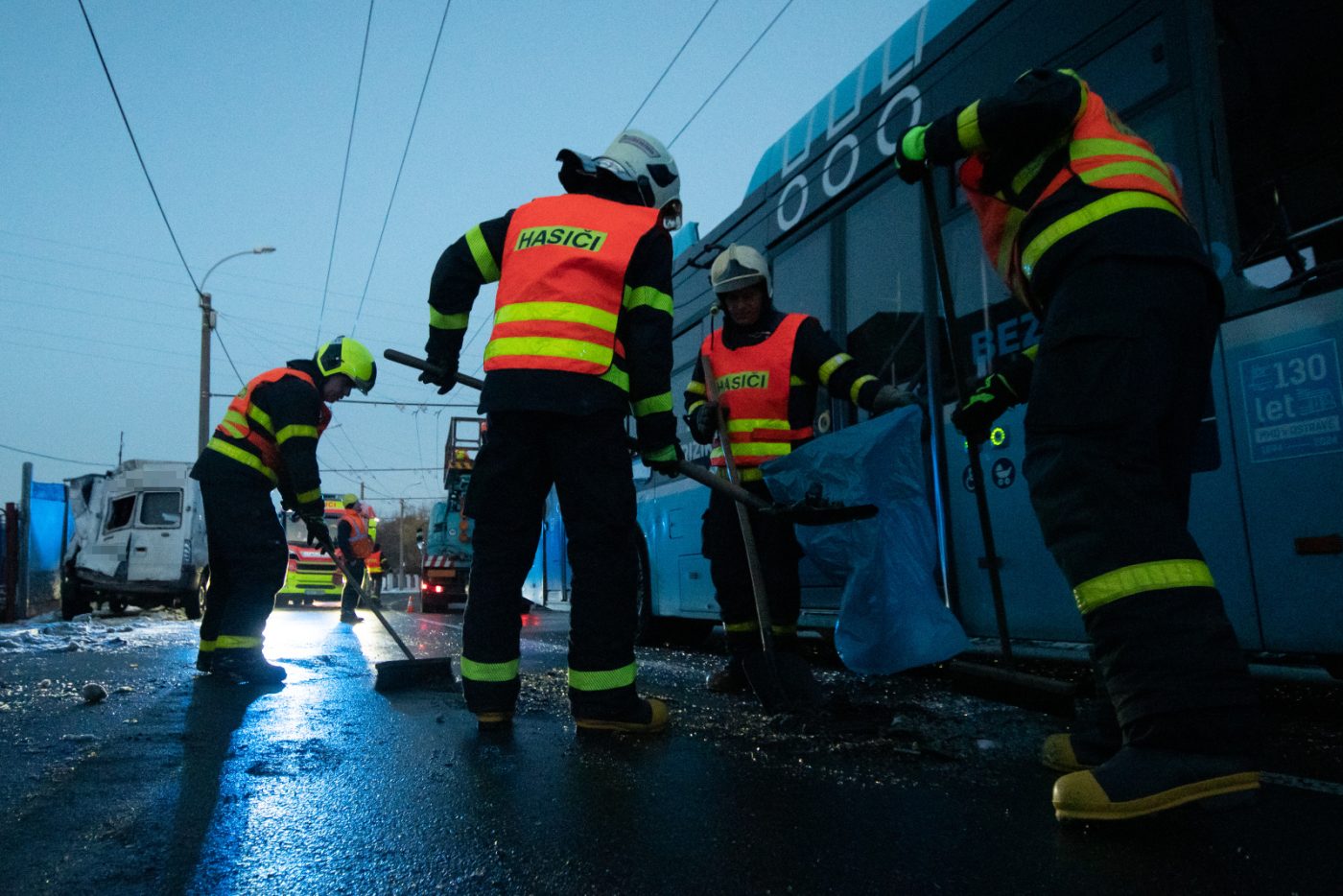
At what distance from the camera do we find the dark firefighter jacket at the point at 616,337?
9.21ft

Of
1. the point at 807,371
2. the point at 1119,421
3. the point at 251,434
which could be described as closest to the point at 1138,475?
the point at 1119,421

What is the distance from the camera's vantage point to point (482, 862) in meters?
1.54

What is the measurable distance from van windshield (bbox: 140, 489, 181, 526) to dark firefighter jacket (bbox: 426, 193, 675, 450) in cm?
1283

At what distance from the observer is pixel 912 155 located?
95.0 inches

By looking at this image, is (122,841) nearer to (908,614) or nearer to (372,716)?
(372,716)

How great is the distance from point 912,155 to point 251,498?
3984mm

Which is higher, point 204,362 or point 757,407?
point 204,362

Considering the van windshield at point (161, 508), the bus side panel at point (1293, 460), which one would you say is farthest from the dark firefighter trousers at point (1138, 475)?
the van windshield at point (161, 508)

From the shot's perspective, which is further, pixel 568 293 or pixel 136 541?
pixel 136 541

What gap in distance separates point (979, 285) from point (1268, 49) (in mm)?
2118

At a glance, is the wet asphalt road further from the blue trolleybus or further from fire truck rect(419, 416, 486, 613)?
fire truck rect(419, 416, 486, 613)

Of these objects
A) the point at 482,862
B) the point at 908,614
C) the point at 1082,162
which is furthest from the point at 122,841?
the point at 1082,162

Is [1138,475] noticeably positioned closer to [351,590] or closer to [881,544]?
[881,544]

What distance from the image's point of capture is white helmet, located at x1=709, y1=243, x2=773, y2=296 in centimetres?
393
